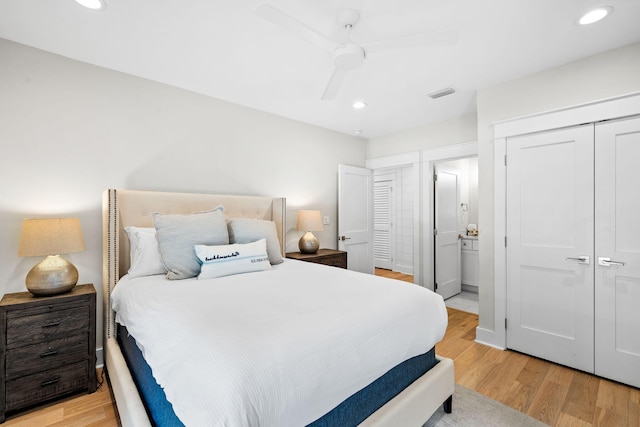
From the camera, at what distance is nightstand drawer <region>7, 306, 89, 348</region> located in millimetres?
1840

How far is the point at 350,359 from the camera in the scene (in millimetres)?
1190

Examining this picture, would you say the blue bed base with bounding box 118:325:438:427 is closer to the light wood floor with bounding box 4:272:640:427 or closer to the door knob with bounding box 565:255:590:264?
the light wood floor with bounding box 4:272:640:427

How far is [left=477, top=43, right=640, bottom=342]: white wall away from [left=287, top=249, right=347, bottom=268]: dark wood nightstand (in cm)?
157

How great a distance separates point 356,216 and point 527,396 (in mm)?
2880

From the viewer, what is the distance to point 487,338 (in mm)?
2873

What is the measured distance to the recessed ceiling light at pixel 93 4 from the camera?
171 cm

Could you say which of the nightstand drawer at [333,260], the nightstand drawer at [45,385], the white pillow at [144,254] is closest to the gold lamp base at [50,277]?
the white pillow at [144,254]

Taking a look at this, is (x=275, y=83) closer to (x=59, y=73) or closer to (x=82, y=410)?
(x=59, y=73)

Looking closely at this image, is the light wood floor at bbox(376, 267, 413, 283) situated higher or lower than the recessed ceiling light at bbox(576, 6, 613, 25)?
lower

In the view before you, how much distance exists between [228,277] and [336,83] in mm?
1598

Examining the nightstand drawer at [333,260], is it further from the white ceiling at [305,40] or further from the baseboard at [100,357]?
the baseboard at [100,357]

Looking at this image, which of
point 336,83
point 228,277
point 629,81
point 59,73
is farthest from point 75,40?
point 629,81

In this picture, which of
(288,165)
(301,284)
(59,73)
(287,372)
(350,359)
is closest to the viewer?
(287,372)

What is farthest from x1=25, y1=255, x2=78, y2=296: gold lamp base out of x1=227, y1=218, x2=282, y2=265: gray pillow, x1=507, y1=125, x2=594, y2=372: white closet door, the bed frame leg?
x1=507, y1=125, x2=594, y2=372: white closet door
